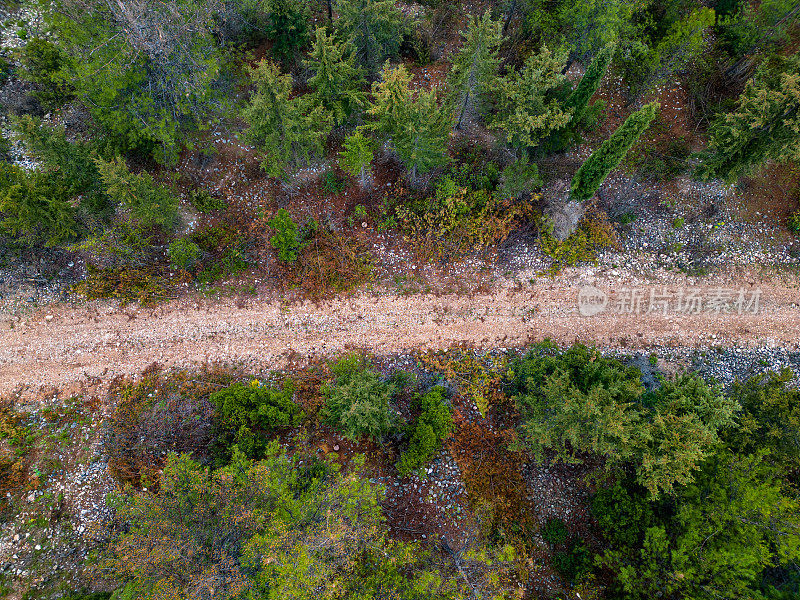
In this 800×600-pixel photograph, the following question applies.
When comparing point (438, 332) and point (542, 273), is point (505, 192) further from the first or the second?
point (438, 332)

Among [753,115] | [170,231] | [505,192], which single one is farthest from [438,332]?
[753,115]

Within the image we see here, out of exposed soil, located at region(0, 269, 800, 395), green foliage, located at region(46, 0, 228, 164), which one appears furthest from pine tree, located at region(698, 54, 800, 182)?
green foliage, located at region(46, 0, 228, 164)

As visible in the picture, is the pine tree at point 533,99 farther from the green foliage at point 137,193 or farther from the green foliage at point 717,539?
the green foliage at point 717,539

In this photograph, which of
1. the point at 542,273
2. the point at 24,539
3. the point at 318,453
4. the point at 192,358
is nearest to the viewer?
the point at 24,539

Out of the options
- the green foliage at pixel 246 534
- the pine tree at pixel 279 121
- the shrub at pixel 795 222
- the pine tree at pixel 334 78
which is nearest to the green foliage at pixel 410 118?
the pine tree at pixel 334 78

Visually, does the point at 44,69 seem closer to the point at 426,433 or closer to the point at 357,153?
the point at 357,153

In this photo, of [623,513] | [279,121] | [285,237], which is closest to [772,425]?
[623,513]
